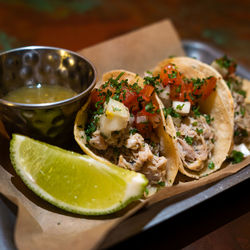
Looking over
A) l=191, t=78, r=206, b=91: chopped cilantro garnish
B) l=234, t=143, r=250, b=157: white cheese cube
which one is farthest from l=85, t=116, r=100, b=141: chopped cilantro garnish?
l=234, t=143, r=250, b=157: white cheese cube

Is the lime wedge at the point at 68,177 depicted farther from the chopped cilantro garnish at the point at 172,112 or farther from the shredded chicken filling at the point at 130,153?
the chopped cilantro garnish at the point at 172,112

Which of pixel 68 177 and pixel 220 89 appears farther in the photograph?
pixel 220 89

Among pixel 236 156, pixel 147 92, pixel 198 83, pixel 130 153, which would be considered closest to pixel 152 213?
pixel 130 153

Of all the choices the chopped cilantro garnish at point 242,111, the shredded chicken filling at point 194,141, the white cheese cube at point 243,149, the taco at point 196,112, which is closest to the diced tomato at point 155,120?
the taco at point 196,112

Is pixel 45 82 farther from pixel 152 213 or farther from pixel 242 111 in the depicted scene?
pixel 242 111

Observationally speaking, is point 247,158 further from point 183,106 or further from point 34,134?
point 34,134

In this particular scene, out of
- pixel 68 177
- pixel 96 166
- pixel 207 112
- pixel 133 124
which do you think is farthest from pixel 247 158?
pixel 68 177

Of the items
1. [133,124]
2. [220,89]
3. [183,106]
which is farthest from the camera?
[220,89]
